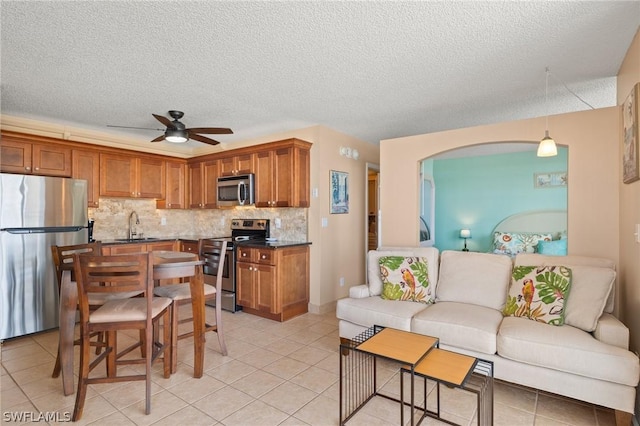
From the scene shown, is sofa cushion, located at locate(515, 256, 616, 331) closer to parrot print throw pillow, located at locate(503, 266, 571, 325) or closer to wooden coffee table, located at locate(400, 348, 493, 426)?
parrot print throw pillow, located at locate(503, 266, 571, 325)

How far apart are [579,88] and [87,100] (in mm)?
4778

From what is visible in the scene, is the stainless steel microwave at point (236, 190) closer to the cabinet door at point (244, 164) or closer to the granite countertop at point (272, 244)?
the cabinet door at point (244, 164)

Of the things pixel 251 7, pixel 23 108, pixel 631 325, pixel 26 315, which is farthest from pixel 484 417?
pixel 23 108

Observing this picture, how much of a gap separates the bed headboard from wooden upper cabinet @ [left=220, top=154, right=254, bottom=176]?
4.67 m

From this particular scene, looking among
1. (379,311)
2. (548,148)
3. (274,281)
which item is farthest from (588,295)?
(274,281)

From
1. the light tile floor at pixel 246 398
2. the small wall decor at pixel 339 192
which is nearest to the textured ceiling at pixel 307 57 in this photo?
the small wall decor at pixel 339 192

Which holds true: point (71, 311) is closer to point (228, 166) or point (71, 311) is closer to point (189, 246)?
point (189, 246)

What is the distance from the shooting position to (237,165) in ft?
15.3

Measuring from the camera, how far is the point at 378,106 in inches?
138

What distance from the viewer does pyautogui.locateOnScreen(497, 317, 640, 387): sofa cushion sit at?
1.85 m

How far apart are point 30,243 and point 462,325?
4.25 metres

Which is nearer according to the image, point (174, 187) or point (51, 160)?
point (51, 160)

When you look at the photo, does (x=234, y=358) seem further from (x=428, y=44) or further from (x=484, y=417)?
(x=428, y=44)

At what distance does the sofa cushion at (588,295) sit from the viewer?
219 cm
